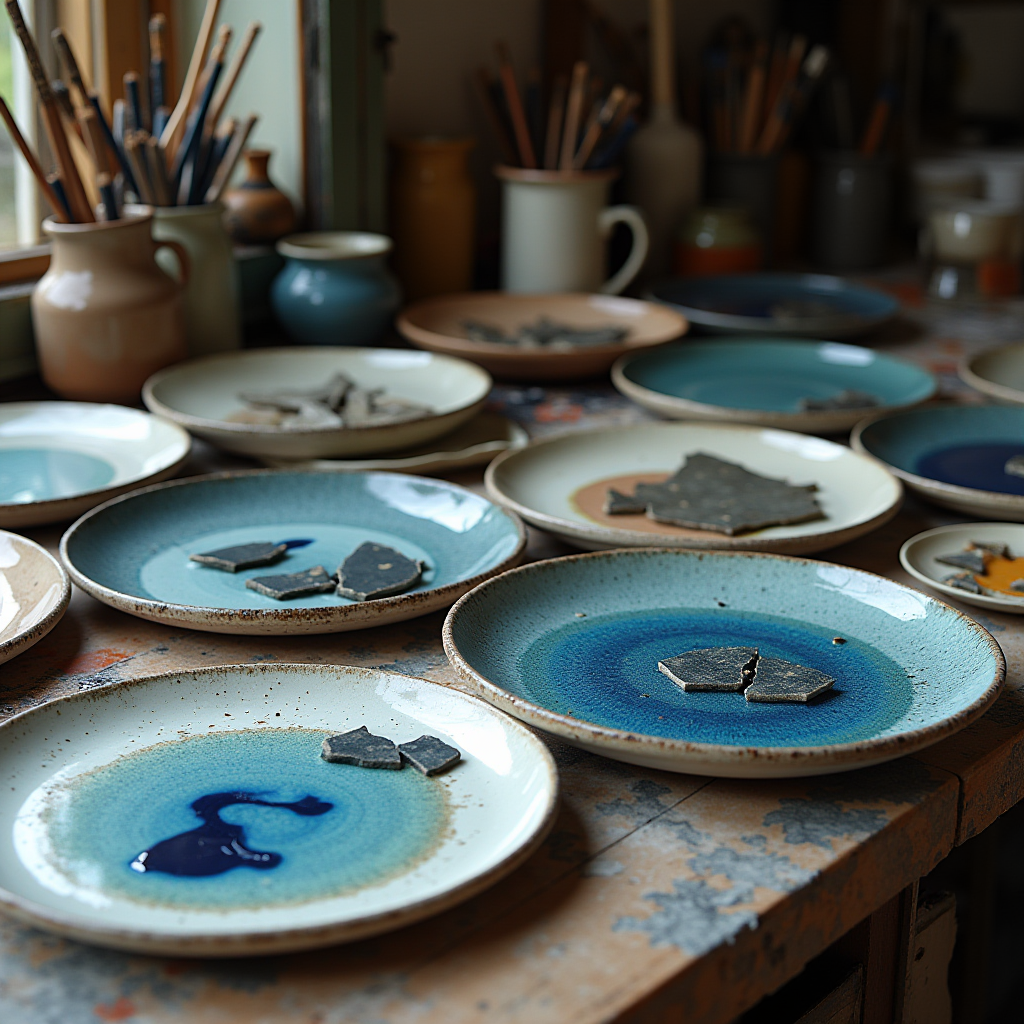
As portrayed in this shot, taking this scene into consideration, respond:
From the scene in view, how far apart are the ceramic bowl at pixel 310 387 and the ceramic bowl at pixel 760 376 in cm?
22

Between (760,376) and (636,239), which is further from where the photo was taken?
(636,239)

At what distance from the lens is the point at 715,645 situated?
857mm

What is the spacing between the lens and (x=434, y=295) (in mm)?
1866

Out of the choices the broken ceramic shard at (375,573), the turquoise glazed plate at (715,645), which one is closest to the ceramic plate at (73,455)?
the broken ceramic shard at (375,573)

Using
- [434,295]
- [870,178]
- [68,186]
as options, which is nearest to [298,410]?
[68,186]

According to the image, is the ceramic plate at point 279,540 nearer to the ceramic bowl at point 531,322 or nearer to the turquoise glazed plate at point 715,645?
the turquoise glazed plate at point 715,645

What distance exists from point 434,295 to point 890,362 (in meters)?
0.70

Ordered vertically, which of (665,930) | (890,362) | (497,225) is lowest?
(665,930)

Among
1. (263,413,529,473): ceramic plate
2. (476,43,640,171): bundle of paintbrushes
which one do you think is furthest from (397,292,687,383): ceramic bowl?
(476,43,640,171): bundle of paintbrushes

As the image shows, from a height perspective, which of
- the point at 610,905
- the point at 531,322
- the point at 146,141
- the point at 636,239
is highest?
the point at 146,141

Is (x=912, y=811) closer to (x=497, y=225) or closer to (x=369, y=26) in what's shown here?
(x=369, y=26)

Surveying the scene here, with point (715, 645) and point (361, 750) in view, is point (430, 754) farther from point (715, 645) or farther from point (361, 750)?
point (715, 645)

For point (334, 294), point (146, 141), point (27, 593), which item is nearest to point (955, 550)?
point (27, 593)

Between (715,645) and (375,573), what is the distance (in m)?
0.26
